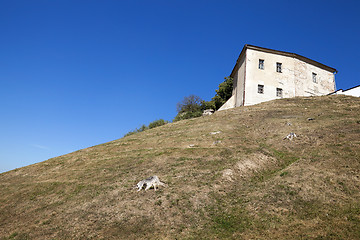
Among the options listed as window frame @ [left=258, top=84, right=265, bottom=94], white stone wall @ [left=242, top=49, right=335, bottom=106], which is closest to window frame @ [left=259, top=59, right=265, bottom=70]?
white stone wall @ [left=242, top=49, right=335, bottom=106]

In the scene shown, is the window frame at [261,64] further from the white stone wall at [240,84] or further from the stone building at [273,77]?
the white stone wall at [240,84]

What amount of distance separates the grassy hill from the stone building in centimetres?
1638

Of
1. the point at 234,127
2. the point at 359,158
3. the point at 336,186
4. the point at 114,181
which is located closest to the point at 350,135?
the point at 359,158

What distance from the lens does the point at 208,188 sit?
58.2 feet

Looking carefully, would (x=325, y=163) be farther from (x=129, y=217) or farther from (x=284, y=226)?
(x=129, y=217)

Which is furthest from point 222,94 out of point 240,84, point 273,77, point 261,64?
point 273,77

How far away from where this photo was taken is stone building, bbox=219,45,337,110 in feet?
156

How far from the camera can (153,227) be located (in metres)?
13.8

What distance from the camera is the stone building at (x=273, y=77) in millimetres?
47594

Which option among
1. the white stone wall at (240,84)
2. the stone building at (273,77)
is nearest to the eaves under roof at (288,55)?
the stone building at (273,77)

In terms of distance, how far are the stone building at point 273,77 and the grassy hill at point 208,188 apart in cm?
1638

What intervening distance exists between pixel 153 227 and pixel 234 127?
2146 cm

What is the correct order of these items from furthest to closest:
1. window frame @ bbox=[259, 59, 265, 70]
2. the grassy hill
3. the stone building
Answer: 1. window frame @ bbox=[259, 59, 265, 70]
2. the stone building
3. the grassy hill

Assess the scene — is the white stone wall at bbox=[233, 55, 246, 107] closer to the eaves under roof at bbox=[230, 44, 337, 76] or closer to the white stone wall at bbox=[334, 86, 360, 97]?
the eaves under roof at bbox=[230, 44, 337, 76]
